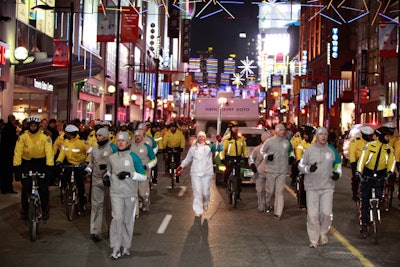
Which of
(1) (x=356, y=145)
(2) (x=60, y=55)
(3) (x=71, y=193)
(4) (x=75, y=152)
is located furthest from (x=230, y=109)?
(3) (x=71, y=193)

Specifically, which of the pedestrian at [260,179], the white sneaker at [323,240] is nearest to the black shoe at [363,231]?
the white sneaker at [323,240]

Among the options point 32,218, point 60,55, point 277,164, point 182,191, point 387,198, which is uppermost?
point 60,55

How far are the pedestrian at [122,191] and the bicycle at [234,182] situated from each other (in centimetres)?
574

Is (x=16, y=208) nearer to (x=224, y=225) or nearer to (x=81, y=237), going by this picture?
(x=81, y=237)

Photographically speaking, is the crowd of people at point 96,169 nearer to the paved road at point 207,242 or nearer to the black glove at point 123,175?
the black glove at point 123,175

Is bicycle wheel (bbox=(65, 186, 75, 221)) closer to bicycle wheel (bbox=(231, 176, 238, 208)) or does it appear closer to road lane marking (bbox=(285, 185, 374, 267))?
bicycle wheel (bbox=(231, 176, 238, 208))

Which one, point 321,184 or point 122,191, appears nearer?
point 122,191

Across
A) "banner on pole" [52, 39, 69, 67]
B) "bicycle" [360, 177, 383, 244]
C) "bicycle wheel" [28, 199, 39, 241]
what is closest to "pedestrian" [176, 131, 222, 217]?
"bicycle" [360, 177, 383, 244]

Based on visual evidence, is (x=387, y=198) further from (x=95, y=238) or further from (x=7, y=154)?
(x=7, y=154)

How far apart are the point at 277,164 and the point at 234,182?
69.6 inches

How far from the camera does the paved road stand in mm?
8273

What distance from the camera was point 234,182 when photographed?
13.9m

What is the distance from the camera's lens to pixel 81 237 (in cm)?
997

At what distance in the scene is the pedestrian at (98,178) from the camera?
9.56 meters
